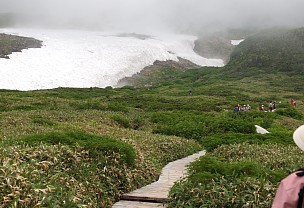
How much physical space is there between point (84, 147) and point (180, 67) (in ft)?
373

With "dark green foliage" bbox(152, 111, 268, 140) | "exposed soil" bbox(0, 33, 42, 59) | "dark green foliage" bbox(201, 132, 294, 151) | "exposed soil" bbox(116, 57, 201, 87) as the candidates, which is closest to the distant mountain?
"exposed soil" bbox(116, 57, 201, 87)

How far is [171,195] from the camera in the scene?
9945 mm

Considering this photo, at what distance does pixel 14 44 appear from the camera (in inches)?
4126

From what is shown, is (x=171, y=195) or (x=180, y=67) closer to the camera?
(x=171, y=195)

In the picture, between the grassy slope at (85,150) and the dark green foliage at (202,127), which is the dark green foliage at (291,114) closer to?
the grassy slope at (85,150)

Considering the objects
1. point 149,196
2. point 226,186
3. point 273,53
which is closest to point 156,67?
point 273,53

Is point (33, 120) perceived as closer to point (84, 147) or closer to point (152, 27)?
point (84, 147)

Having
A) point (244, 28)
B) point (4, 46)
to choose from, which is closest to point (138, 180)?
point (4, 46)

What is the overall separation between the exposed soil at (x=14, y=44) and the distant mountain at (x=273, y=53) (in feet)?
178

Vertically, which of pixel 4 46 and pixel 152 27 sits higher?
pixel 152 27

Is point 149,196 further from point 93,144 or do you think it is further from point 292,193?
point 292,193

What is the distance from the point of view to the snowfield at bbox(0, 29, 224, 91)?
81938mm

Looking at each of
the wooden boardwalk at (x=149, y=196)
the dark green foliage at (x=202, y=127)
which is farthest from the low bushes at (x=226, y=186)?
the dark green foliage at (x=202, y=127)

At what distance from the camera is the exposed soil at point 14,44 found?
96.4 metres
